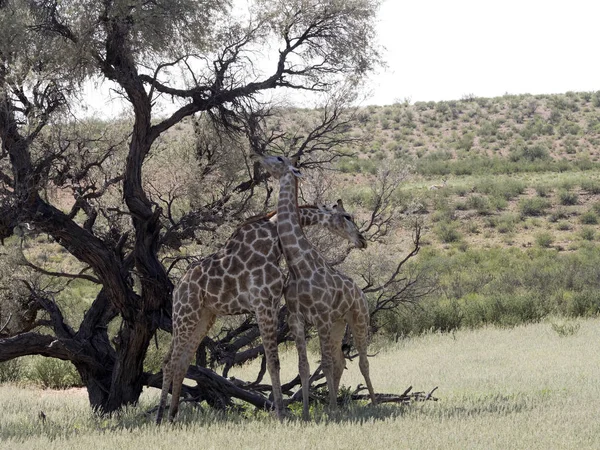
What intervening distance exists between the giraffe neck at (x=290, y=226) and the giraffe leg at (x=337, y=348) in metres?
1.08

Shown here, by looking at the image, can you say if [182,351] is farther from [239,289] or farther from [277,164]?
[277,164]

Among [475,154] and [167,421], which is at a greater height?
[475,154]

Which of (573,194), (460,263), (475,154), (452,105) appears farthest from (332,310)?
(452,105)

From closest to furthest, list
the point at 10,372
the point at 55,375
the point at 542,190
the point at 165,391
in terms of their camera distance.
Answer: the point at 165,391 < the point at 55,375 < the point at 10,372 < the point at 542,190

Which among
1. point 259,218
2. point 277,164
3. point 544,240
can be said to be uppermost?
point 277,164

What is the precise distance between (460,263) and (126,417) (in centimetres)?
2721

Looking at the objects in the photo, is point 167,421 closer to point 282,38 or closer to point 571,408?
point 571,408

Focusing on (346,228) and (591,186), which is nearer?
(346,228)

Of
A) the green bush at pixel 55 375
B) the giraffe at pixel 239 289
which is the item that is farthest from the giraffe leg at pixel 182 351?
the green bush at pixel 55 375

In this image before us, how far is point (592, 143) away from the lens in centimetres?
5591

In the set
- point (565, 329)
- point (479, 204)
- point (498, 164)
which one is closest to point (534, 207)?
point (479, 204)

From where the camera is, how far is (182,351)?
32.2ft

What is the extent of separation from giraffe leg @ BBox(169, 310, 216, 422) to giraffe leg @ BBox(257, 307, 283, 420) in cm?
86

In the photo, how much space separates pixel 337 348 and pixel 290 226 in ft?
5.32
